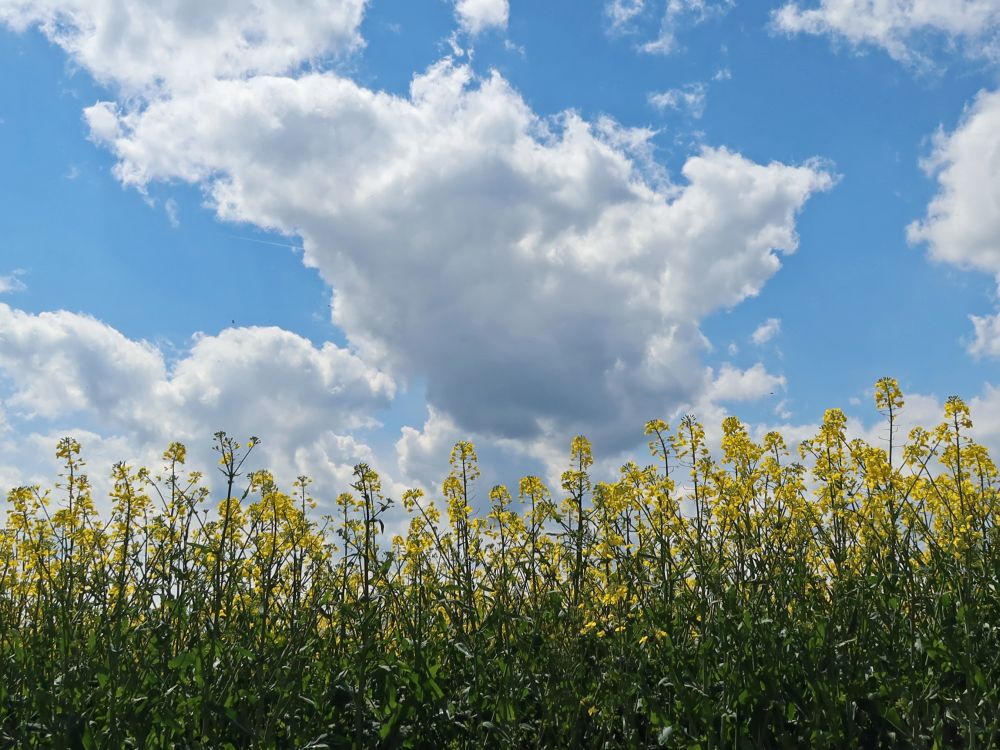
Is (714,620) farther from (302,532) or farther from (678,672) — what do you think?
(302,532)

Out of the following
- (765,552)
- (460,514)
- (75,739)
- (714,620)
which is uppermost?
(460,514)

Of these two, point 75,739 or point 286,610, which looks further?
point 286,610

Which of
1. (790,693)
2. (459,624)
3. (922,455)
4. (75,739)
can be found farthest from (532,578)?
(922,455)

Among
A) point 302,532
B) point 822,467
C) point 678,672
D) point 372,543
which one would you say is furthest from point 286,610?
point 822,467

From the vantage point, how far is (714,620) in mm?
3811

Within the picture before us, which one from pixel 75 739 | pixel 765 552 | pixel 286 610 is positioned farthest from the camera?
pixel 286 610

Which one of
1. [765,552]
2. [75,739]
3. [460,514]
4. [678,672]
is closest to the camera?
[75,739]

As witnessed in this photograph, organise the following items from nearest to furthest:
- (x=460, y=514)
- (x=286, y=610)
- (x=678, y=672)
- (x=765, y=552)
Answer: (x=678, y=672)
(x=765, y=552)
(x=286, y=610)
(x=460, y=514)

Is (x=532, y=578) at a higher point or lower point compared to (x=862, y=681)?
higher

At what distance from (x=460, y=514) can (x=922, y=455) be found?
3228mm

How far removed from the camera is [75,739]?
3684mm

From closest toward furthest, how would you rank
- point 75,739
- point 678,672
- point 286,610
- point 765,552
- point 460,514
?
1. point 75,739
2. point 678,672
3. point 765,552
4. point 286,610
5. point 460,514

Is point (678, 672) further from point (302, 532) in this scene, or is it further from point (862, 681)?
point (302, 532)

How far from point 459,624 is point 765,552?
5.57 ft
